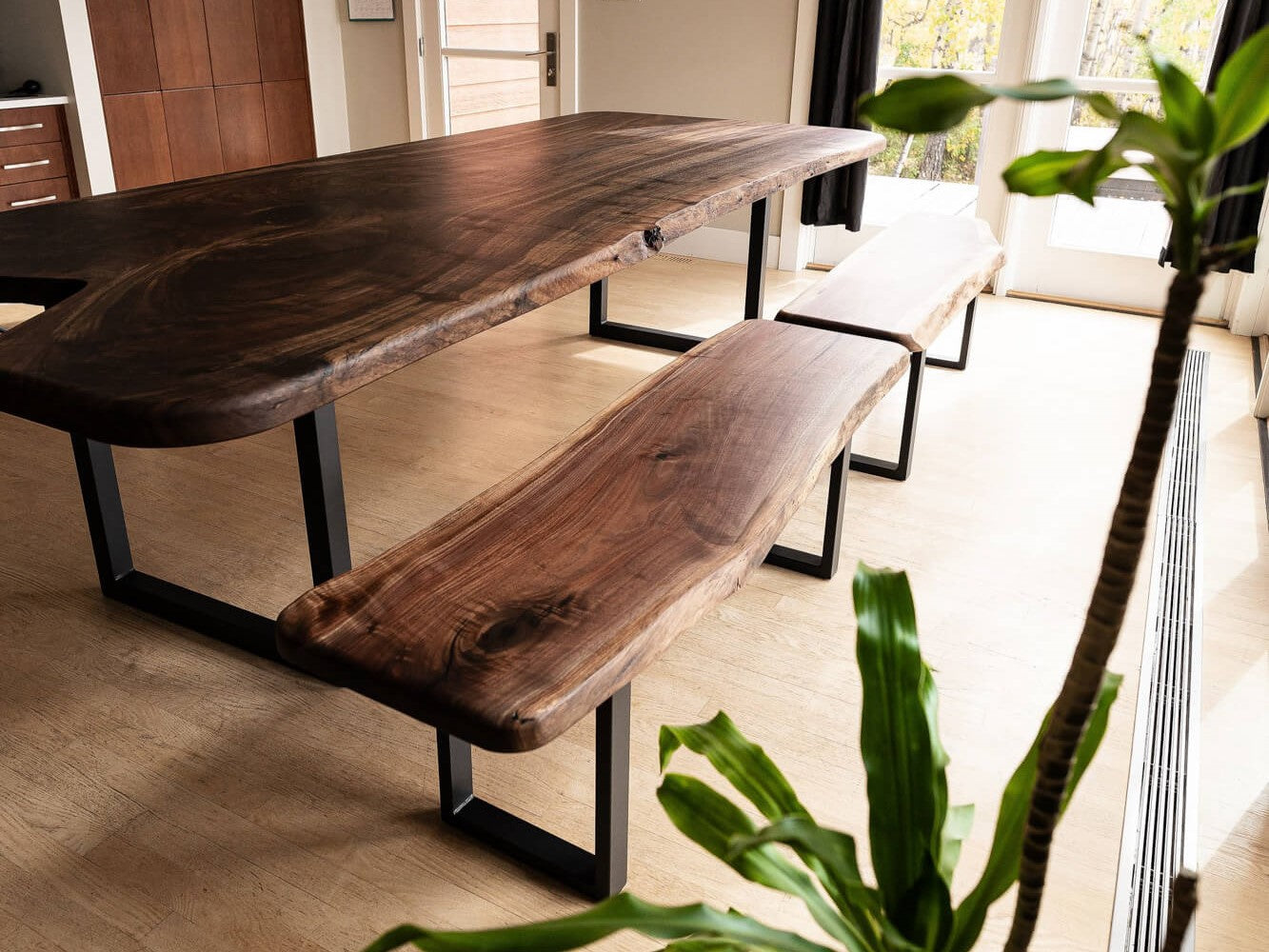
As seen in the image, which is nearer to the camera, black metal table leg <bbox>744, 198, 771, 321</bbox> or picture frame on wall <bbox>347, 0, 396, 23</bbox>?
black metal table leg <bbox>744, 198, 771, 321</bbox>

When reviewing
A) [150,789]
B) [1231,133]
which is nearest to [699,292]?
[150,789]

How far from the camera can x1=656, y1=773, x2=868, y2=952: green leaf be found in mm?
812

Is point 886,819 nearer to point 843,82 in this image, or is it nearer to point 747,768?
point 747,768

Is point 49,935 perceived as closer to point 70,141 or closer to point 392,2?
point 70,141

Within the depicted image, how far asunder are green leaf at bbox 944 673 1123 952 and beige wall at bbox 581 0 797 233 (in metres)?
4.13

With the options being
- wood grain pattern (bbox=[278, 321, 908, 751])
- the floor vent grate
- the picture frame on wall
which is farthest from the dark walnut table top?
the picture frame on wall

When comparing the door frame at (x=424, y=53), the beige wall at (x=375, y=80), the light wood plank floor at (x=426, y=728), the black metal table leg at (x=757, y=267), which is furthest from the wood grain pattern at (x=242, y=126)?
the black metal table leg at (x=757, y=267)

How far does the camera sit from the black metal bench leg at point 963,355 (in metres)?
3.43

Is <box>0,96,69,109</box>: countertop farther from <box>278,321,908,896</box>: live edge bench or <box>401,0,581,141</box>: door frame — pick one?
<box>278,321,908,896</box>: live edge bench

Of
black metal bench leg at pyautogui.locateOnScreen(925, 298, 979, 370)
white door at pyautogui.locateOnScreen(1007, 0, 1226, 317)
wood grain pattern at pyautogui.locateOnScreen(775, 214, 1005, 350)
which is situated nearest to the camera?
wood grain pattern at pyautogui.locateOnScreen(775, 214, 1005, 350)

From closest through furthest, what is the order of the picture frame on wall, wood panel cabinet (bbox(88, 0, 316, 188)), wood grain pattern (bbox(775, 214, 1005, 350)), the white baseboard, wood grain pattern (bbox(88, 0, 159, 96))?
wood grain pattern (bbox(775, 214, 1005, 350)) < wood grain pattern (bbox(88, 0, 159, 96)) < wood panel cabinet (bbox(88, 0, 316, 188)) < the white baseboard < the picture frame on wall

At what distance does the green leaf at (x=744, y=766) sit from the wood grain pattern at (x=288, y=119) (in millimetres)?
5126

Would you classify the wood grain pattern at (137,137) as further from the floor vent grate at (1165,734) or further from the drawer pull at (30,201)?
the floor vent grate at (1165,734)

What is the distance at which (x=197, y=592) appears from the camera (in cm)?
212
